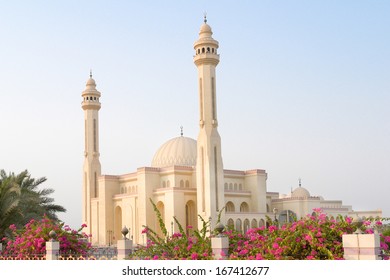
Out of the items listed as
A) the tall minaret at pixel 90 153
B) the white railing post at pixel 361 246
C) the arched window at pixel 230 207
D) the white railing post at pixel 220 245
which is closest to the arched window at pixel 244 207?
the arched window at pixel 230 207

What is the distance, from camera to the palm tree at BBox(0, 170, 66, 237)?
22609 mm

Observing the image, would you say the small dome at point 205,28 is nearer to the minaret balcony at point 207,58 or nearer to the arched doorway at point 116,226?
the minaret balcony at point 207,58

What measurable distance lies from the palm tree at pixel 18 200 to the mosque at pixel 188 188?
1397 cm

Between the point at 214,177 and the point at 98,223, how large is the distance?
13.9 metres

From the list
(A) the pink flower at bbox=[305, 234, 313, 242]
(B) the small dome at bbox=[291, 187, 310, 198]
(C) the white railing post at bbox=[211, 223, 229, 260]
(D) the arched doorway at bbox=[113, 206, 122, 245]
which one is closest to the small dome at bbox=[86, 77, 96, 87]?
(D) the arched doorway at bbox=[113, 206, 122, 245]

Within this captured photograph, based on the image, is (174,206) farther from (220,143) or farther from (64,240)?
(64,240)

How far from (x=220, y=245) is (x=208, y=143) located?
28.4m

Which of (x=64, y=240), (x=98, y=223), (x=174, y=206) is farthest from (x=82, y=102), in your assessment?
(x=64, y=240)

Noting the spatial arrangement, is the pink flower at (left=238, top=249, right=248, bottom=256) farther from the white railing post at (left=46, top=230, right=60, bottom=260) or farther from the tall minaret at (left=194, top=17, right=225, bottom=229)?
the tall minaret at (left=194, top=17, right=225, bottom=229)

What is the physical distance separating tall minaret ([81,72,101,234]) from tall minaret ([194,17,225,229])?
42.2 feet

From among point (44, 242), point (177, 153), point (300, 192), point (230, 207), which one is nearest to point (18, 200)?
point (44, 242)

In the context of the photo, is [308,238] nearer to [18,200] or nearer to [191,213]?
[18,200]

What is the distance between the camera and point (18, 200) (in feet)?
72.3

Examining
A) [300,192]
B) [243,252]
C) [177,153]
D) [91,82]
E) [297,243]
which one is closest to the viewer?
[297,243]
